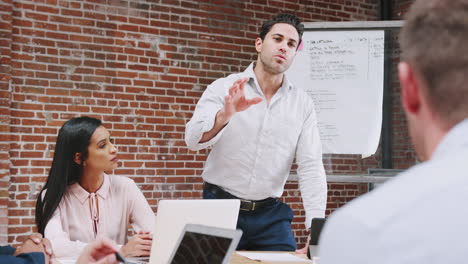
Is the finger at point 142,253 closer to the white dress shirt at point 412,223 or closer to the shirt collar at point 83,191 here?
the shirt collar at point 83,191

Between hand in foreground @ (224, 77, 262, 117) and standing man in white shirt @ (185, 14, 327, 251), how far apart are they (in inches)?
6.5

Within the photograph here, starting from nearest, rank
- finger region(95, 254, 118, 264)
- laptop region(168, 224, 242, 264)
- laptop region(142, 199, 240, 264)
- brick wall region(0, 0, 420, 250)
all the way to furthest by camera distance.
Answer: laptop region(168, 224, 242, 264)
finger region(95, 254, 118, 264)
laptop region(142, 199, 240, 264)
brick wall region(0, 0, 420, 250)

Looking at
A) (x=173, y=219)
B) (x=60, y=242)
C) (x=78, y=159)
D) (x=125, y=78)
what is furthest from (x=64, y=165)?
(x=125, y=78)

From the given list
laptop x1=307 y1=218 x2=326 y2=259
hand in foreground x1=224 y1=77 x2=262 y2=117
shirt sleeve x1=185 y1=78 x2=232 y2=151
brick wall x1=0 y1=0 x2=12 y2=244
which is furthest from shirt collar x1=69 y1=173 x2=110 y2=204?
brick wall x1=0 y1=0 x2=12 y2=244

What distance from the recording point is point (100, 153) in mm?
2623

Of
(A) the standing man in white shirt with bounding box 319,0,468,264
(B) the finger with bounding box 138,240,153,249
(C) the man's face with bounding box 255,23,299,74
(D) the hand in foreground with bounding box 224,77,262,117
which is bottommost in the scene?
(B) the finger with bounding box 138,240,153,249

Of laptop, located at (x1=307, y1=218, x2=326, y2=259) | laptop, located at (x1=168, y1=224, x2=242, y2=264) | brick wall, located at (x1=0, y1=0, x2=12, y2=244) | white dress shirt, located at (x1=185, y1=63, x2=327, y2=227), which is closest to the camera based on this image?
laptop, located at (x1=168, y1=224, x2=242, y2=264)

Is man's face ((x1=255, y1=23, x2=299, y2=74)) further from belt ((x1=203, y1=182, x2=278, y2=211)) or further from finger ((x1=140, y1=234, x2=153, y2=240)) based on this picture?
finger ((x1=140, y1=234, x2=153, y2=240))

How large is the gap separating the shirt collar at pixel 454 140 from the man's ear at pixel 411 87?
7 centimetres

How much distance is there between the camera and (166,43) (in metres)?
4.75

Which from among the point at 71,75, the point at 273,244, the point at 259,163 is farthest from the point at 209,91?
the point at 71,75

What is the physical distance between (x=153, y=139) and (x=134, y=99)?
1.14 ft

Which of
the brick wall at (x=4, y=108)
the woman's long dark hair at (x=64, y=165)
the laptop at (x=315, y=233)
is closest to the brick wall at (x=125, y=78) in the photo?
the brick wall at (x=4, y=108)

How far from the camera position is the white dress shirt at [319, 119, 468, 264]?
0.52m
